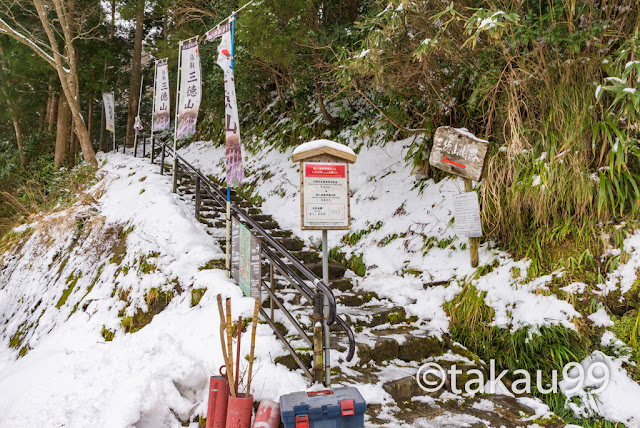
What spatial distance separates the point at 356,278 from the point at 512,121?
3.03 meters

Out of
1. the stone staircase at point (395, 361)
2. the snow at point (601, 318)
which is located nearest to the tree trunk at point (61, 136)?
the stone staircase at point (395, 361)

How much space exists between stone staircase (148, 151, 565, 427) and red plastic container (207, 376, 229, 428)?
75 cm

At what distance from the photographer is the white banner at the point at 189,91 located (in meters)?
6.81

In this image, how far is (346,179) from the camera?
3549mm

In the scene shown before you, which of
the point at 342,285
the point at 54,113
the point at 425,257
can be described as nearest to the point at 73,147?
the point at 54,113

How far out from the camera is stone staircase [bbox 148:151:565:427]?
10.2 ft

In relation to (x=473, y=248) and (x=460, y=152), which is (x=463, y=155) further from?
(x=473, y=248)

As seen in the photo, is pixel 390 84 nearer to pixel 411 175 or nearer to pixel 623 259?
pixel 411 175

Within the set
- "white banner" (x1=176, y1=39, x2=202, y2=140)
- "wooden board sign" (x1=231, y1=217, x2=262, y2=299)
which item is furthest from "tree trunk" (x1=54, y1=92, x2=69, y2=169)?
"wooden board sign" (x1=231, y1=217, x2=262, y2=299)

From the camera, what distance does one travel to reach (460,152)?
4742mm

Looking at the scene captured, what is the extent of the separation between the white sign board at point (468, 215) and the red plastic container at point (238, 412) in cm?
318

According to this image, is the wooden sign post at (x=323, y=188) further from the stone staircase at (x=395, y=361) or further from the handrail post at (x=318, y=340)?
the stone staircase at (x=395, y=361)

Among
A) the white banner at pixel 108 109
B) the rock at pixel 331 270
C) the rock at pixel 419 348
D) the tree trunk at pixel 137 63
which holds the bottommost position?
the rock at pixel 419 348

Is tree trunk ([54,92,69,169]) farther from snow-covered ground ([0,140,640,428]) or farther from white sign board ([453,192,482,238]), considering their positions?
white sign board ([453,192,482,238])
